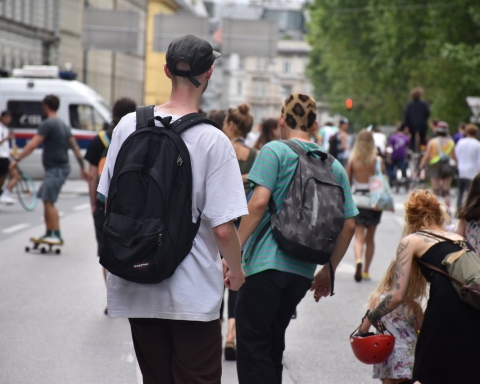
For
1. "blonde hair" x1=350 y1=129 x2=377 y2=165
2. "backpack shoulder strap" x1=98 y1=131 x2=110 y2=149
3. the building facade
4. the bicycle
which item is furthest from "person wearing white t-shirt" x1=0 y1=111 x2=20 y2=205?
the building facade

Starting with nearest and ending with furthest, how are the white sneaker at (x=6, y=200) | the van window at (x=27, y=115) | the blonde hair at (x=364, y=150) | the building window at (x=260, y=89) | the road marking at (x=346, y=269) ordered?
the blonde hair at (x=364, y=150), the road marking at (x=346, y=269), the white sneaker at (x=6, y=200), the van window at (x=27, y=115), the building window at (x=260, y=89)

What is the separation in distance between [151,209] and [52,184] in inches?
379

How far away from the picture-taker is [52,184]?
1339 centimetres

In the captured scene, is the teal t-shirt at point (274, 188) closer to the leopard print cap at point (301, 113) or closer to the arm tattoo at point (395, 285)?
the leopard print cap at point (301, 113)

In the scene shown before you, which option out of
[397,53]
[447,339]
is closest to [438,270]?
[447,339]

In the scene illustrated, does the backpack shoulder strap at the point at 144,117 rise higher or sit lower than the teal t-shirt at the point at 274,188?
higher

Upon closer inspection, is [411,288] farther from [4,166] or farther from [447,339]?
[4,166]

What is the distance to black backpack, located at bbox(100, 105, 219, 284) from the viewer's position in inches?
156

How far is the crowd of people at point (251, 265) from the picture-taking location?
408 centimetres

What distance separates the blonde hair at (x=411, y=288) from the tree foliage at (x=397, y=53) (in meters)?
27.7

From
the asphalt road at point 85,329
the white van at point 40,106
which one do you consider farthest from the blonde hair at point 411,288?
the white van at point 40,106

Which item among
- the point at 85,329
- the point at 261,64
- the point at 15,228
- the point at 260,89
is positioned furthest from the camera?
the point at 261,64

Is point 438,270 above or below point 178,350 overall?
above

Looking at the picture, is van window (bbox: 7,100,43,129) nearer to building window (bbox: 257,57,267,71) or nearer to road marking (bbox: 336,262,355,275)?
road marking (bbox: 336,262,355,275)
